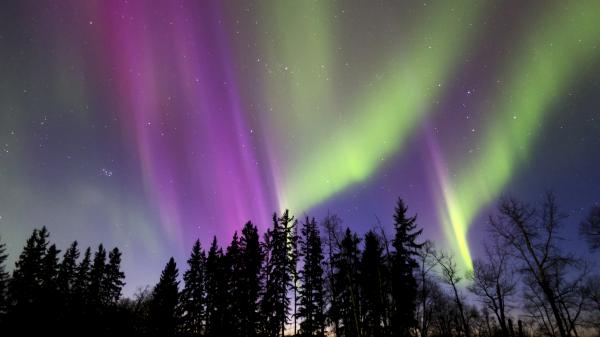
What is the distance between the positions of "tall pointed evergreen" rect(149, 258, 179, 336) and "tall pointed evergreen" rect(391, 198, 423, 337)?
24821 mm

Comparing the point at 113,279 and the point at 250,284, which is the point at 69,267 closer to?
the point at 113,279

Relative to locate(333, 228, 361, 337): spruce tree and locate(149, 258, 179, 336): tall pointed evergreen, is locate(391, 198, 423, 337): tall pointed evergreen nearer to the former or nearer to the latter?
locate(333, 228, 361, 337): spruce tree

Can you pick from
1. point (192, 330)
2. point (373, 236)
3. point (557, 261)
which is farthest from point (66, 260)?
point (557, 261)

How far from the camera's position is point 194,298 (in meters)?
44.1

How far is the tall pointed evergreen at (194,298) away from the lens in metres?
41.2

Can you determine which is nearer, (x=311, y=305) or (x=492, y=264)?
(x=492, y=264)

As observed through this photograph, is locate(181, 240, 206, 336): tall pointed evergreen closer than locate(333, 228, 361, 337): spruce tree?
No

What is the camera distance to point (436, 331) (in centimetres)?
7312

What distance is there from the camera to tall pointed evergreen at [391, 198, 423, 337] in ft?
96.3

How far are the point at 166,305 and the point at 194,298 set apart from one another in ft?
24.7

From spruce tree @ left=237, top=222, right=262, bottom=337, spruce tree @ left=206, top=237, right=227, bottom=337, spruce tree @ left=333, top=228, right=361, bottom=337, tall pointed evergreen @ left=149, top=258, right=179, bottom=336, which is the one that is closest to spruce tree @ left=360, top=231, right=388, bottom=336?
spruce tree @ left=333, top=228, right=361, bottom=337

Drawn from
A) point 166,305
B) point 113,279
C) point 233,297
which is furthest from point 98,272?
point 233,297

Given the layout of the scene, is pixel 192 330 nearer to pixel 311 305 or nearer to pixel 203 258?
pixel 203 258

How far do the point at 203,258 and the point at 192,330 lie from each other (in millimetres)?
10921
